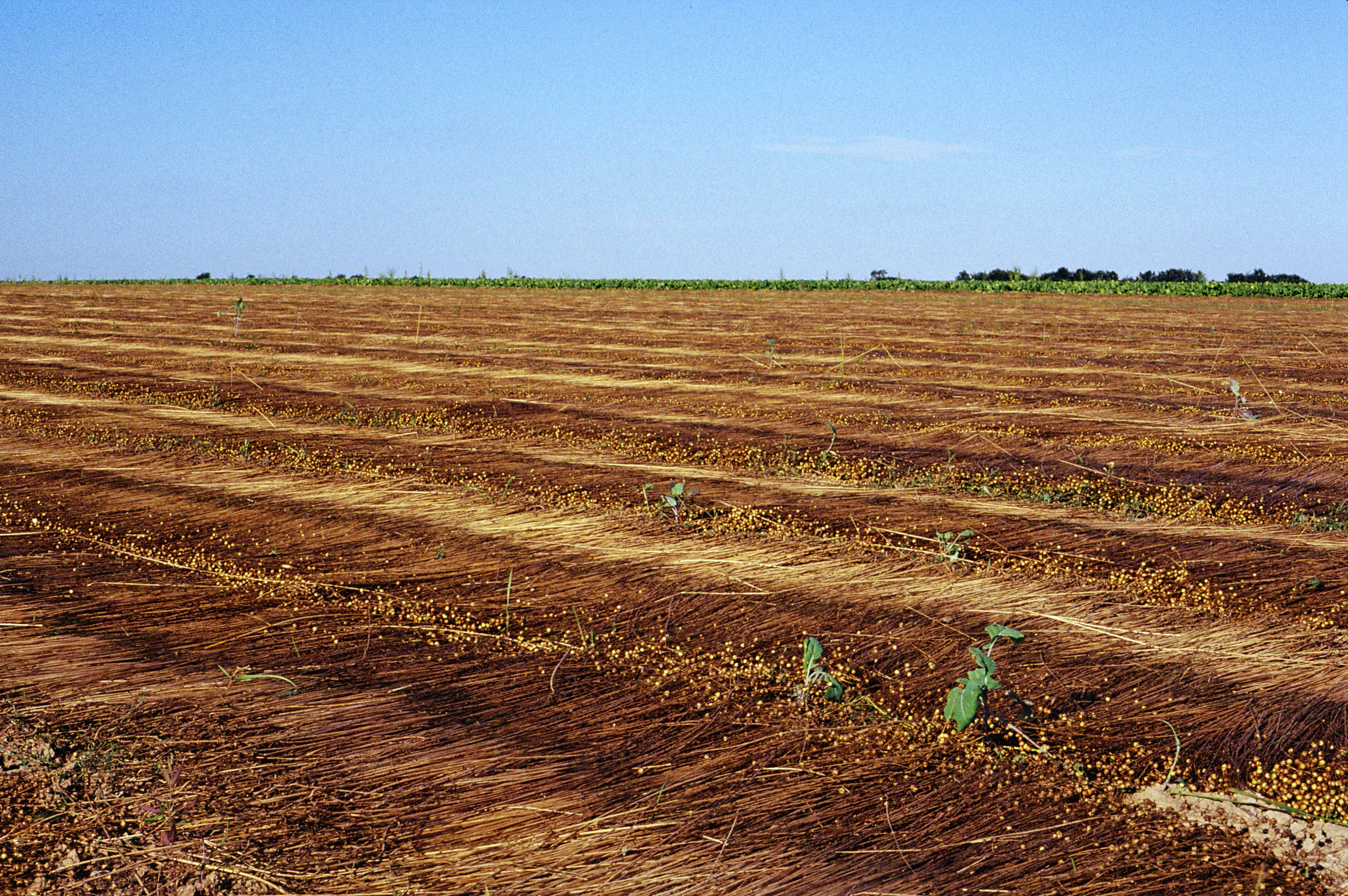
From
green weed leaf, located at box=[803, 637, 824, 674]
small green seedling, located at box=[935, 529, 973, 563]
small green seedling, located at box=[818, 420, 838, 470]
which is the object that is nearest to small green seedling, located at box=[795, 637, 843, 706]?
green weed leaf, located at box=[803, 637, 824, 674]

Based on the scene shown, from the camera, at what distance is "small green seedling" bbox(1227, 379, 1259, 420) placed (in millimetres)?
7777

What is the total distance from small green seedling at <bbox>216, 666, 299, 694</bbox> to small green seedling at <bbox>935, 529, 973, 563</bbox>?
8.76 feet

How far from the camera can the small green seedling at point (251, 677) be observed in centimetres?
349

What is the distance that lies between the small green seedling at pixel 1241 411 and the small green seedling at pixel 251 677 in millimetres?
6601

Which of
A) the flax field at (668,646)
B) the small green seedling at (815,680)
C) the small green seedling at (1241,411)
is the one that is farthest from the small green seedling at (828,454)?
the small green seedling at (815,680)

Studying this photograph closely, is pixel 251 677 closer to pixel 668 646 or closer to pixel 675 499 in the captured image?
pixel 668 646

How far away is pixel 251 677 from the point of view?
11.4 ft

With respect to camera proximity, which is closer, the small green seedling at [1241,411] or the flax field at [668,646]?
the flax field at [668,646]

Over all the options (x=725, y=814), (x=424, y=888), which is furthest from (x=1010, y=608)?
(x=424, y=888)

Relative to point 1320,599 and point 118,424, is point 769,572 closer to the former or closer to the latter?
point 1320,599

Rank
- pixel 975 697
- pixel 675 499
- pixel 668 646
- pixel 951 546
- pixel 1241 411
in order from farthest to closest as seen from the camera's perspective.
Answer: pixel 1241 411 → pixel 675 499 → pixel 951 546 → pixel 668 646 → pixel 975 697

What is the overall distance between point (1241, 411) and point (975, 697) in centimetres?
642

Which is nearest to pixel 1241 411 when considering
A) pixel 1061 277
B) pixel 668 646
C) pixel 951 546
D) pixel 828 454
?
pixel 828 454

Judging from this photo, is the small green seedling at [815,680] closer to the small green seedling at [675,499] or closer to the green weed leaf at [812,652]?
the green weed leaf at [812,652]
